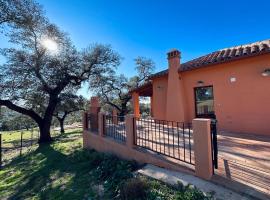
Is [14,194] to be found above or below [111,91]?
below

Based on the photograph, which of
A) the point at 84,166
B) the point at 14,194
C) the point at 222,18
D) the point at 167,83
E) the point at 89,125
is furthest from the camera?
the point at 222,18

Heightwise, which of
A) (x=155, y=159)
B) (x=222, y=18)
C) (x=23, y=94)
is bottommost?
(x=155, y=159)

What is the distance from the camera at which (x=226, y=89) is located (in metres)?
8.34

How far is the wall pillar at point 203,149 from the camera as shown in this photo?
3699mm

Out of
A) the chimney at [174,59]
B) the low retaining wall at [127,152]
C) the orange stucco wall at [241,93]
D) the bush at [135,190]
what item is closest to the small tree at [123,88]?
the chimney at [174,59]

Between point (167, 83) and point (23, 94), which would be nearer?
point (167, 83)

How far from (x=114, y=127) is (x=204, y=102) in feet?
16.0

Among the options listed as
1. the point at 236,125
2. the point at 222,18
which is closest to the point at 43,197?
the point at 236,125

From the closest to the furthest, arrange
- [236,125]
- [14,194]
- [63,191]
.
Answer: [63,191] → [14,194] → [236,125]

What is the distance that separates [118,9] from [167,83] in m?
5.68

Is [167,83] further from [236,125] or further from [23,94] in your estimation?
[23,94]

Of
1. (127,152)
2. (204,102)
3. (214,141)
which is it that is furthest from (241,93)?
(127,152)

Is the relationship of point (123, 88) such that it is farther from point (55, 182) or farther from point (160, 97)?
point (55, 182)

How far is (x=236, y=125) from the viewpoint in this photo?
8062mm
